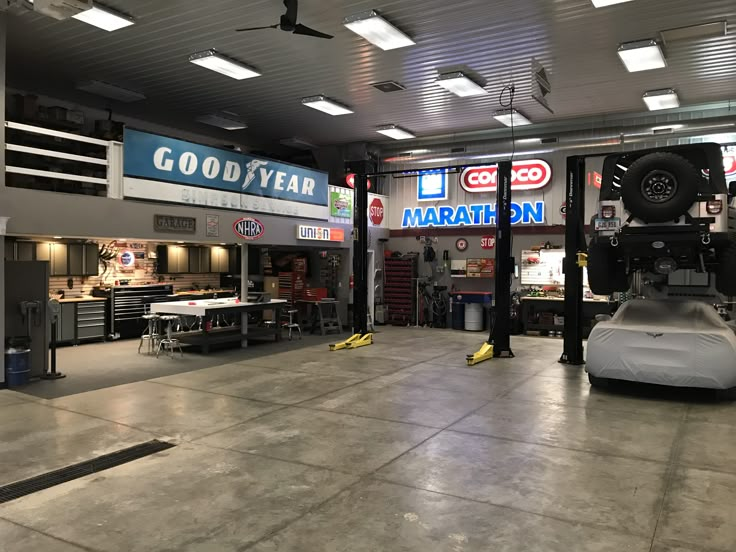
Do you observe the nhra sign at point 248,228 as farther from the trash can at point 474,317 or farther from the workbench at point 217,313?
the trash can at point 474,317

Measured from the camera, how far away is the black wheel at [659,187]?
6508 mm

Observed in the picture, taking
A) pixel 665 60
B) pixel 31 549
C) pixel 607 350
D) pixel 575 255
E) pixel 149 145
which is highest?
pixel 665 60

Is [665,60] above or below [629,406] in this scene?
above

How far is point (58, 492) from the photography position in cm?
387

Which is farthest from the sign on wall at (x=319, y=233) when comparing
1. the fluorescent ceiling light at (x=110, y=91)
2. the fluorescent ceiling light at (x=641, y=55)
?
the fluorescent ceiling light at (x=641, y=55)

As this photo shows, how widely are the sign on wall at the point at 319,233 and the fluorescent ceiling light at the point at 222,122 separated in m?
2.83

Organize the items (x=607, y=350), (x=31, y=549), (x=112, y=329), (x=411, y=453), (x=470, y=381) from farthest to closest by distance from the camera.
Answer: (x=112, y=329), (x=470, y=381), (x=607, y=350), (x=411, y=453), (x=31, y=549)

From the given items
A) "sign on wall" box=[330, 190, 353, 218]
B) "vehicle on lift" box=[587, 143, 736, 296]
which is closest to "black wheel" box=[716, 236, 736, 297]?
"vehicle on lift" box=[587, 143, 736, 296]

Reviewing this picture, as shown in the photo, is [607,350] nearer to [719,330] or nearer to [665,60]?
[719,330]

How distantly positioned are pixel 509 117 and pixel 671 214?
18.7 feet

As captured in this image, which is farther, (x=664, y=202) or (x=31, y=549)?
(x=664, y=202)

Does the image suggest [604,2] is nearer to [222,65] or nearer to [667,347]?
[667,347]

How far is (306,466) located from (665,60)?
7.84m

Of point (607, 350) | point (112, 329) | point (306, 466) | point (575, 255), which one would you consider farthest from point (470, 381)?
point (112, 329)
